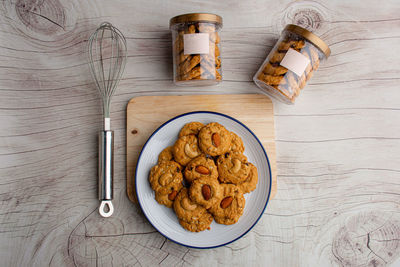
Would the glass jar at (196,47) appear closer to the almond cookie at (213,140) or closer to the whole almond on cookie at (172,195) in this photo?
the almond cookie at (213,140)

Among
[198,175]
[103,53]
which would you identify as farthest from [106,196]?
[103,53]

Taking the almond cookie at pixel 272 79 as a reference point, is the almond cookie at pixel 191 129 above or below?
below

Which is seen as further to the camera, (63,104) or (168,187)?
(63,104)

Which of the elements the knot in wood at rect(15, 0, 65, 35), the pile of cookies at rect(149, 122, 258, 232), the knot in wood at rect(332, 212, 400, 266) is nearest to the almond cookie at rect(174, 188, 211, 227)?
the pile of cookies at rect(149, 122, 258, 232)

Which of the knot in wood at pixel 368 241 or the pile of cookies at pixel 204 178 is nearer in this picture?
the pile of cookies at pixel 204 178

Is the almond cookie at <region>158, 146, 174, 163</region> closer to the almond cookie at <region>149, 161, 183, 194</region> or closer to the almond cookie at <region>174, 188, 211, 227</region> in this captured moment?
the almond cookie at <region>149, 161, 183, 194</region>

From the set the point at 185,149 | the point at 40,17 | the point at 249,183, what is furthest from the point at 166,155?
the point at 40,17

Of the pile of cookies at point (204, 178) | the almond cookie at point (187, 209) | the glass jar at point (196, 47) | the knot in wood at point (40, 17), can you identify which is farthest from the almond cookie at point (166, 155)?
the knot in wood at point (40, 17)

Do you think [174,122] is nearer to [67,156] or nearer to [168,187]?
[168,187]
